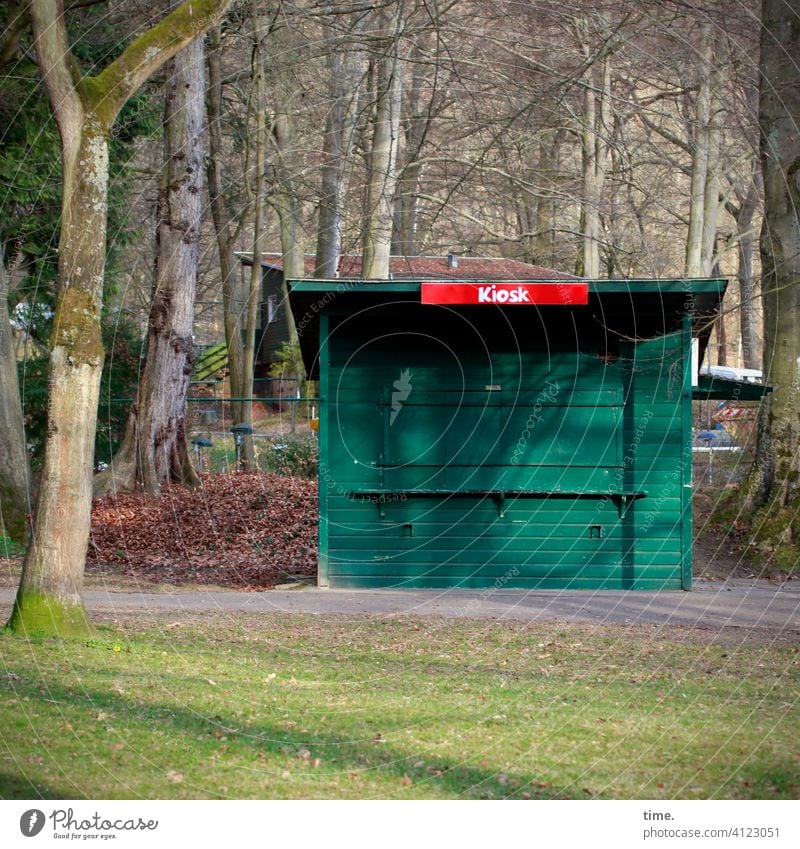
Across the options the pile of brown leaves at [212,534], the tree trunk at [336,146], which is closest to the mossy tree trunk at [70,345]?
the pile of brown leaves at [212,534]

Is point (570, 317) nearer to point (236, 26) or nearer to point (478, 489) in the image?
point (478, 489)

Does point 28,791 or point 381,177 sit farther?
point 381,177

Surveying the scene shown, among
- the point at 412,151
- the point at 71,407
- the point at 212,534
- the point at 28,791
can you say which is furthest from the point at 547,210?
the point at 28,791

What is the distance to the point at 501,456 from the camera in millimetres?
13508

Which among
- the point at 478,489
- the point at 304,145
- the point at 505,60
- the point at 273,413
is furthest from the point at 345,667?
the point at 273,413

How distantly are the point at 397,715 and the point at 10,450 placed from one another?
11429 mm

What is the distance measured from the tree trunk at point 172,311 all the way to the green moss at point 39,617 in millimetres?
10211

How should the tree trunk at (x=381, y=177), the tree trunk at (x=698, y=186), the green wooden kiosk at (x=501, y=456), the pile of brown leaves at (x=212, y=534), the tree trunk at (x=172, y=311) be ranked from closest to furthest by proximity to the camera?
the green wooden kiosk at (x=501, y=456) → the pile of brown leaves at (x=212, y=534) → the tree trunk at (x=172, y=311) → the tree trunk at (x=381, y=177) → the tree trunk at (x=698, y=186)

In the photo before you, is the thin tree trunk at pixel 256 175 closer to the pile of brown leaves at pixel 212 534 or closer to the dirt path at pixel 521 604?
the pile of brown leaves at pixel 212 534

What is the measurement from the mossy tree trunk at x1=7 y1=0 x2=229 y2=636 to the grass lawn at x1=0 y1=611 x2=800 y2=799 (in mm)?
489

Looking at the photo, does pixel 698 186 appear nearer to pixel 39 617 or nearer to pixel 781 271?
pixel 781 271

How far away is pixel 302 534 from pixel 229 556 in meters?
1.54

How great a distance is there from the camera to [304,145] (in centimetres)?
2492

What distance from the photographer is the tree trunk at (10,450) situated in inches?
636
